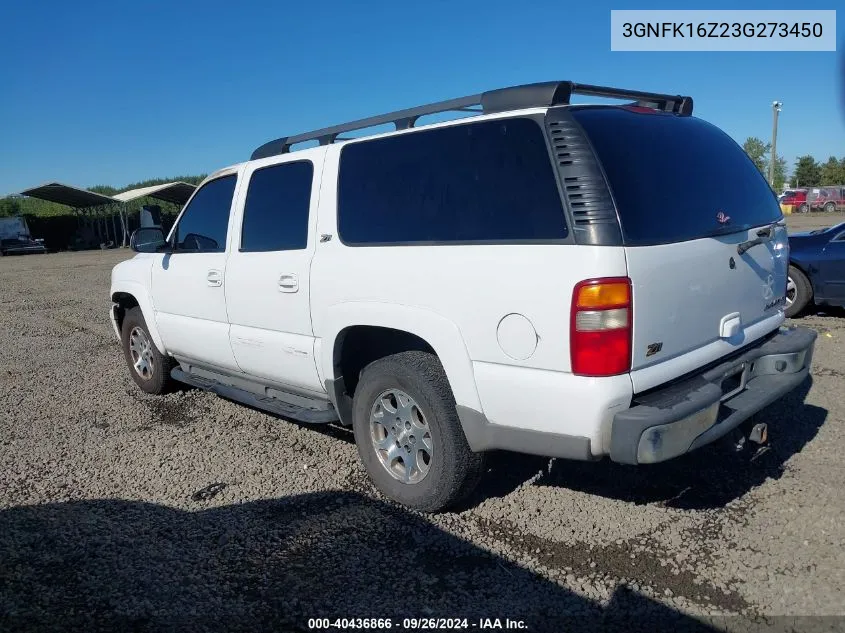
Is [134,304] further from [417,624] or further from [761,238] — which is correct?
[761,238]

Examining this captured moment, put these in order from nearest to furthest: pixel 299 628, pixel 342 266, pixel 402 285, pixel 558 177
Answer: pixel 299 628
pixel 558 177
pixel 402 285
pixel 342 266

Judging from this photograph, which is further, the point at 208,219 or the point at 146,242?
the point at 146,242

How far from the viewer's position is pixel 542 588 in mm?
2908

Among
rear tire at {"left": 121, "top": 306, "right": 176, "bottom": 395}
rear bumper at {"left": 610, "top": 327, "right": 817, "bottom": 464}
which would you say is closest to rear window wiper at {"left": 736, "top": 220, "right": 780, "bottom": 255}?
rear bumper at {"left": 610, "top": 327, "right": 817, "bottom": 464}

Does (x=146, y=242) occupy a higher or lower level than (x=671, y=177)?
lower

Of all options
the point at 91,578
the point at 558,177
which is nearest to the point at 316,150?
the point at 558,177

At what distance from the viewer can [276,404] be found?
4422mm

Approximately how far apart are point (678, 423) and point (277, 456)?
2754 mm

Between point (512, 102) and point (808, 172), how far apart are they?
76530 millimetres

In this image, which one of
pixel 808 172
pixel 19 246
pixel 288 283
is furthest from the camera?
pixel 808 172

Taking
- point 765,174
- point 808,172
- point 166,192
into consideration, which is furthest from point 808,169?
point 166,192

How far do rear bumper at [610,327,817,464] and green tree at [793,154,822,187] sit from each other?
74104mm

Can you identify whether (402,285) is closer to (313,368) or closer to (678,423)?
(313,368)

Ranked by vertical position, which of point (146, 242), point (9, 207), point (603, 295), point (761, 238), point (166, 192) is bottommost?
point (603, 295)
